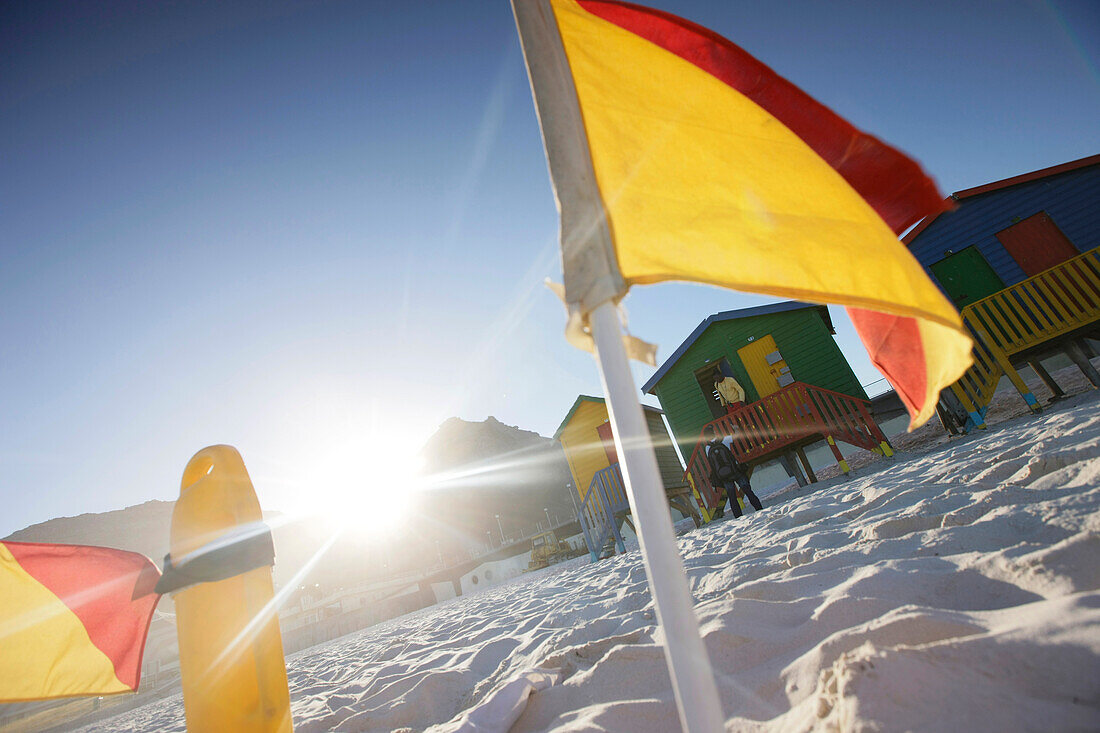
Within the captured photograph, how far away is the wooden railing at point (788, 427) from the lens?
328 inches

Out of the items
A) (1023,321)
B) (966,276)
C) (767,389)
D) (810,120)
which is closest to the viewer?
(810,120)

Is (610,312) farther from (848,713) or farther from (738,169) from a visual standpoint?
(848,713)

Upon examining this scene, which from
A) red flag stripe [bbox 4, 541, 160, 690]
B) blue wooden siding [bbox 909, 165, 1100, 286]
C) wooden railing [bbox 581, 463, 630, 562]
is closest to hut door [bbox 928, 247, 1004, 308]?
blue wooden siding [bbox 909, 165, 1100, 286]

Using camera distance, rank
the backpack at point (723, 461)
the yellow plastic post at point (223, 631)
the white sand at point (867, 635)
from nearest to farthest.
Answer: the white sand at point (867, 635)
the yellow plastic post at point (223, 631)
the backpack at point (723, 461)

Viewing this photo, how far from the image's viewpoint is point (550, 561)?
749 inches

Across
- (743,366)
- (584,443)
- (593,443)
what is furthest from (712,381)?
(584,443)

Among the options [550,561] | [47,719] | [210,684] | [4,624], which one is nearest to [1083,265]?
[210,684]

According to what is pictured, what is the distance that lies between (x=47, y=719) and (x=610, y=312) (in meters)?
22.2

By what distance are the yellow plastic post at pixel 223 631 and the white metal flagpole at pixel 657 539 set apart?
55.0 inches

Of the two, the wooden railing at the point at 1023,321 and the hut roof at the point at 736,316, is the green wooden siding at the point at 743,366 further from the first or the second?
the wooden railing at the point at 1023,321

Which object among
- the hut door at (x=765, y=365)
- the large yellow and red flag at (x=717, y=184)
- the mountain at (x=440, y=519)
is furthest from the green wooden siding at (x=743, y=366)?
the mountain at (x=440, y=519)

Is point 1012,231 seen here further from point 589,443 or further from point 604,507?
point 589,443

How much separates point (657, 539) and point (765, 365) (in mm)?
13972

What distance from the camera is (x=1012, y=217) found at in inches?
486
